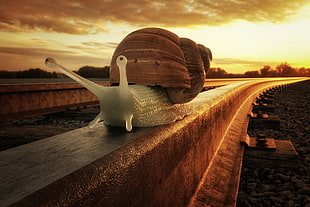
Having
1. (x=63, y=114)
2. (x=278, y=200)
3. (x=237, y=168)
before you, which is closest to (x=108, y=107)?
(x=237, y=168)

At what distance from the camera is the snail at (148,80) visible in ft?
4.99

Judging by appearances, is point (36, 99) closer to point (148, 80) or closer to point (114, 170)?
point (148, 80)

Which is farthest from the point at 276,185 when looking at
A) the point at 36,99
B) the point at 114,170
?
the point at 36,99

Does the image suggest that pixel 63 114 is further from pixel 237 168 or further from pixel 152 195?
pixel 152 195

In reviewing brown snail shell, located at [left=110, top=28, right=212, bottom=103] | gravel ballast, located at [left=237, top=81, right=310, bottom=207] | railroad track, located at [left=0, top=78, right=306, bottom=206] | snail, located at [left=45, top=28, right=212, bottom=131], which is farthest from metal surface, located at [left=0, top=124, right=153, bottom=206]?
gravel ballast, located at [left=237, top=81, right=310, bottom=207]

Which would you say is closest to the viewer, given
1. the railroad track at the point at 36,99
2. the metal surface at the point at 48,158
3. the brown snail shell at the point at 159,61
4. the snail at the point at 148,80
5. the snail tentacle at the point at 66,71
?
the metal surface at the point at 48,158

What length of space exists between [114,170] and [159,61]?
1.17 m

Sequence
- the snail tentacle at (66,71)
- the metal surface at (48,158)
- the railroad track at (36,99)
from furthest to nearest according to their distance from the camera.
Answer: the railroad track at (36,99), the snail tentacle at (66,71), the metal surface at (48,158)

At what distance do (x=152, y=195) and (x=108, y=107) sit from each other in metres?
0.64

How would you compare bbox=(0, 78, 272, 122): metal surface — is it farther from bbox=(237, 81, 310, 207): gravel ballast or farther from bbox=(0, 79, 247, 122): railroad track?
bbox=(237, 81, 310, 207): gravel ballast

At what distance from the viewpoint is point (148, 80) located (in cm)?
184

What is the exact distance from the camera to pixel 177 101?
83.0 inches

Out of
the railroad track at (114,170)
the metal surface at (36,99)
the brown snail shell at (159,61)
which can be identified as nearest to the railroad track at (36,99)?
the metal surface at (36,99)

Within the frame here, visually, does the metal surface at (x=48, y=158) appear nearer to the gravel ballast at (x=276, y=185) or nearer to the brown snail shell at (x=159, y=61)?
the brown snail shell at (x=159, y=61)
